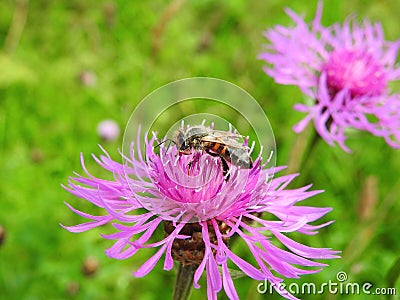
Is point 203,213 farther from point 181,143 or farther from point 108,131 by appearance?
point 108,131

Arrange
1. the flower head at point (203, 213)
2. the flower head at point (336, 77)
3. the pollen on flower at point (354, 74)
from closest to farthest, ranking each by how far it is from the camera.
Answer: the flower head at point (203, 213) < the flower head at point (336, 77) < the pollen on flower at point (354, 74)

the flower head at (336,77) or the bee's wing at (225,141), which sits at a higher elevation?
the flower head at (336,77)

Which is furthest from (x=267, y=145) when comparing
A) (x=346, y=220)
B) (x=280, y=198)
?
(x=346, y=220)

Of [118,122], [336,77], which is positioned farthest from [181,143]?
[118,122]

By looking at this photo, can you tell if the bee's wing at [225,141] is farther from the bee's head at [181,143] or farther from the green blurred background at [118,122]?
the green blurred background at [118,122]

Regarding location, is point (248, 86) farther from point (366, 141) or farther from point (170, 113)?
point (366, 141)

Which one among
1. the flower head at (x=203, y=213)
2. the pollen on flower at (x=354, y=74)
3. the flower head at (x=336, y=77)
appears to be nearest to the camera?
the flower head at (x=203, y=213)

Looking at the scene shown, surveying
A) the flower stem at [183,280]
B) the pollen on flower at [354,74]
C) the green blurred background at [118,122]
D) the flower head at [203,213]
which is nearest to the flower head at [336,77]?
the pollen on flower at [354,74]
